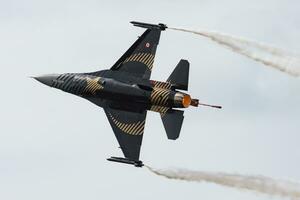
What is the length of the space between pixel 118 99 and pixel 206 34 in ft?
28.0

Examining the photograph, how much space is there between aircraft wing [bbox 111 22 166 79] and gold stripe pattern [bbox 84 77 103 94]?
1.90 m

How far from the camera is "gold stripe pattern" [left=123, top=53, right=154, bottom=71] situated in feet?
197

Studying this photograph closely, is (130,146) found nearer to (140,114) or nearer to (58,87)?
(140,114)

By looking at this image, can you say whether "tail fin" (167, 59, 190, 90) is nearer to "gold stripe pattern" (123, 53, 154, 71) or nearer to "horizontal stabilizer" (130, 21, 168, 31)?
"gold stripe pattern" (123, 53, 154, 71)

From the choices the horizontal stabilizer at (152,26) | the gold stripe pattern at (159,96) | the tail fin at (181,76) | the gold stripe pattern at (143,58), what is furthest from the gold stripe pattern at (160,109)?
the horizontal stabilizer at (152,26)

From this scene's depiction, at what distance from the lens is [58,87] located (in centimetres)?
6209

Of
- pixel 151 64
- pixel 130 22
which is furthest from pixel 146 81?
pixel 130 22

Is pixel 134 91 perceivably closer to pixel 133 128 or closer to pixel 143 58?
pixel 133 128

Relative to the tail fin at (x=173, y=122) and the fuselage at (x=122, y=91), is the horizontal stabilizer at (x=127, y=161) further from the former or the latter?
the fuselage at (x=122, y=91)

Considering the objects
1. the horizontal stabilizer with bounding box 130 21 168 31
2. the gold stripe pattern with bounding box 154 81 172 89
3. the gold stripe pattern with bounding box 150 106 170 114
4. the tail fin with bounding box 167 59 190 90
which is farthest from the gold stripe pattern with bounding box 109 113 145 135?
the horizontal stabilizer with bounding box 130 21 168 31

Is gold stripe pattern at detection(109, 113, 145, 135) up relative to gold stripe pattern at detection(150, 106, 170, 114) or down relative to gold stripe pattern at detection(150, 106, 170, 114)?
down

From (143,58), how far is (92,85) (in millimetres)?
4326

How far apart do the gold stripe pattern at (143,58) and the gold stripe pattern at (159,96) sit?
12.1ft

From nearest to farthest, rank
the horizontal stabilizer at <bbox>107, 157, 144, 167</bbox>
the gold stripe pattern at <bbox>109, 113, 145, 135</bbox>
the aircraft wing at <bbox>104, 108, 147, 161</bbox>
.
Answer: the horizontal stabilizer at <bbox>107, 157, 144, 167</bbox> < the aircraft wing at <bbox>104, 108, 147, 161</bbox> < the gold stripe pattern at <bbox>109, 113, 145, 135</bbox>
